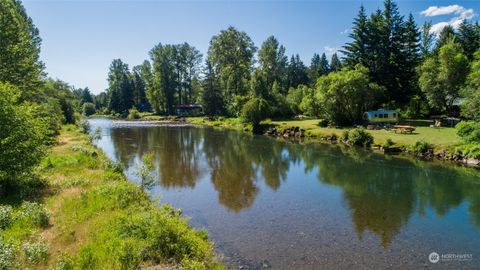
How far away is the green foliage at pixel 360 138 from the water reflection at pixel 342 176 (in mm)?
2450

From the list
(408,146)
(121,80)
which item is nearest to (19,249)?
(408,146)

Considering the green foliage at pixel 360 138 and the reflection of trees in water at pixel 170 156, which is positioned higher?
the green foliage at pixel 360 138

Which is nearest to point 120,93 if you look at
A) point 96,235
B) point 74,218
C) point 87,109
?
point 87,109

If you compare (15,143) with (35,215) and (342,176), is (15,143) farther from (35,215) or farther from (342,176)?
(342,176)

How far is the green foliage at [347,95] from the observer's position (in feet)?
171

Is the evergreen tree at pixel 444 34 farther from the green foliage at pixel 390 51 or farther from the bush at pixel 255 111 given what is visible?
the bush at pixel 255 111

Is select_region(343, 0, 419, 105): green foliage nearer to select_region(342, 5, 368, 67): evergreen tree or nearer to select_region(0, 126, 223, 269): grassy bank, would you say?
select_region(342, 5, 368, 67): evergreen tree

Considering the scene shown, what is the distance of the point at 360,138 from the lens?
41125 millimetres

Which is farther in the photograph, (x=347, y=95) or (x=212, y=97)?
(x=212, y=97)

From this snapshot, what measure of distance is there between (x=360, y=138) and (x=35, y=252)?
125 feet

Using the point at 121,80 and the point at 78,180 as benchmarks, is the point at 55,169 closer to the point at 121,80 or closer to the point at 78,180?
the point at 78,180

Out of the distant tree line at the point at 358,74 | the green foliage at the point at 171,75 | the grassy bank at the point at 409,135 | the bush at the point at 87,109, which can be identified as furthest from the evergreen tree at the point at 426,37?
the bush at the point at 87,109

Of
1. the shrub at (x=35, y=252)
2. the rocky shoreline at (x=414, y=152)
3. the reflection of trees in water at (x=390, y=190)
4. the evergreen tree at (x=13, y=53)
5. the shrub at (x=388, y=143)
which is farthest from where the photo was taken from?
the shrub at (x=388, y=143)

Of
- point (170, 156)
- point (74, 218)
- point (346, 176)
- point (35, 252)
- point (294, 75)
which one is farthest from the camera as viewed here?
point (294, 75)
